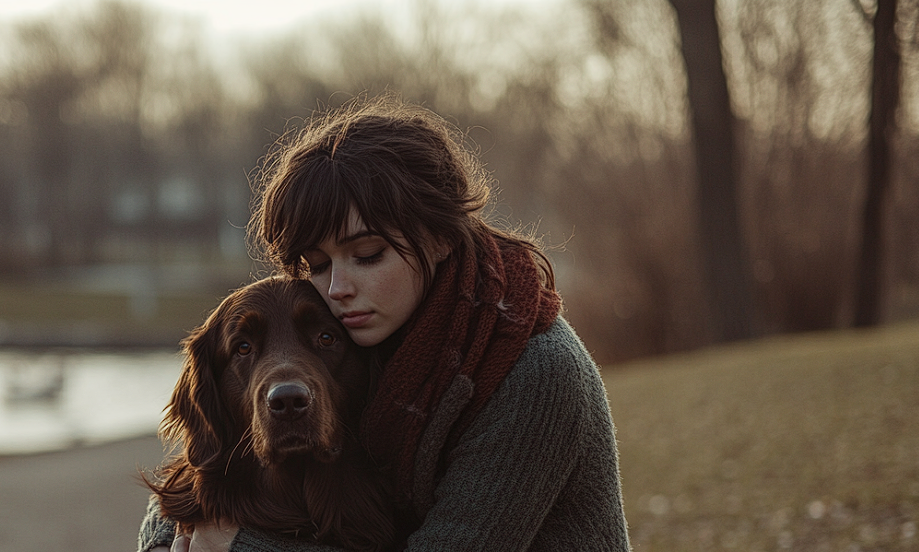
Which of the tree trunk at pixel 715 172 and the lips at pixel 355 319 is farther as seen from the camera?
the tree trunk at pixel 715 172

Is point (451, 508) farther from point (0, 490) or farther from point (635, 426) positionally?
point (0, 490)

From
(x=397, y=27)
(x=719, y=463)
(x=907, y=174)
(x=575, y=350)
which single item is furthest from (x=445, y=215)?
(x=397, y=27)

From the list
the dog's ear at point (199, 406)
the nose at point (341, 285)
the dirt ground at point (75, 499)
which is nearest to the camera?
the nose at point (341, 285)

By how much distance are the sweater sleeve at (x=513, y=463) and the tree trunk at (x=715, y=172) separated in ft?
38.3

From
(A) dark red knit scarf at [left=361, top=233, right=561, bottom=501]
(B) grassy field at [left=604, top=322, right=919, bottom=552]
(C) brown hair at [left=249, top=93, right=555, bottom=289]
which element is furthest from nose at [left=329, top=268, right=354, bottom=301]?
(B) grassy field at [left=604, top=322, right=919, bottom=552]

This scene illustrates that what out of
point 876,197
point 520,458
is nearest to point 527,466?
point 520,458

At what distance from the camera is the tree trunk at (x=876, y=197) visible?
29.1ft

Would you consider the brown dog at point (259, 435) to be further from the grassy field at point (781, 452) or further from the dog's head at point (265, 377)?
the grassy field at point (781, 452)

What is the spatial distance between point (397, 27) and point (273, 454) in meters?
37.1

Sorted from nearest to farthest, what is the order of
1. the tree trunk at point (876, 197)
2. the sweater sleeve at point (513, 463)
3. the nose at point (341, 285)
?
Answer: 1. the sweater sleeve at point (513, 463)
2. the nose at point (341, 285)
3. the tree trunk at point (876, 197)

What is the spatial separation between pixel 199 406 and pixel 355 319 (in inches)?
24.5

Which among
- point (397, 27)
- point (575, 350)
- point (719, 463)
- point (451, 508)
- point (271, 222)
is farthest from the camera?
point (397, 27)

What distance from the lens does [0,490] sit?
403 inches

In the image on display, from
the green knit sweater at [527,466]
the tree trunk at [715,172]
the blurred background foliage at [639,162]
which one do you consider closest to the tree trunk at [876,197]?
the blurred background foliage at [639,162]
